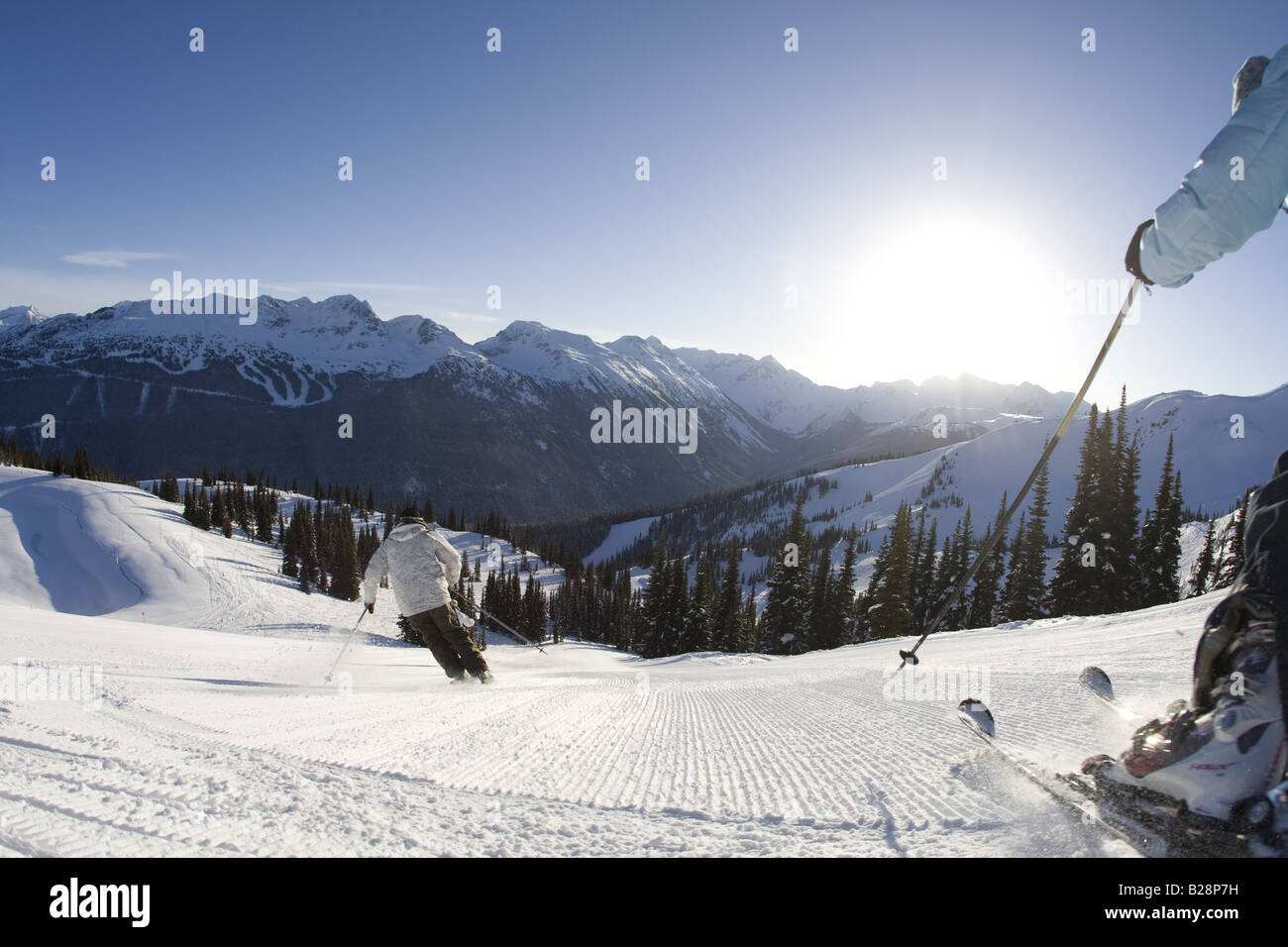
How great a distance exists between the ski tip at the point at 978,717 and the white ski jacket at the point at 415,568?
5168 millimetres

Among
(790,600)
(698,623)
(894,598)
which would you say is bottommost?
(698,623)

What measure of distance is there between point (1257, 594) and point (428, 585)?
647 cm

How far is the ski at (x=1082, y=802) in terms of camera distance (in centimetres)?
198

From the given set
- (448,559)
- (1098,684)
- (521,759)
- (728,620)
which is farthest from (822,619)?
(521,759)

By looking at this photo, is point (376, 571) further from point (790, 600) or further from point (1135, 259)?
point (790, 600)

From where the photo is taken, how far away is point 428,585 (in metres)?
6.50

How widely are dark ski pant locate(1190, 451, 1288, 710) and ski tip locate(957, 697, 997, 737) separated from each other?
3.65 ft

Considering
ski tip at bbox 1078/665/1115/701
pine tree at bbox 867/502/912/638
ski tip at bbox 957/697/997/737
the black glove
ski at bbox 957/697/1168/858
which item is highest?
the black glove

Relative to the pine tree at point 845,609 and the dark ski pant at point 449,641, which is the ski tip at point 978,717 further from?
the pine tree at point 845,609

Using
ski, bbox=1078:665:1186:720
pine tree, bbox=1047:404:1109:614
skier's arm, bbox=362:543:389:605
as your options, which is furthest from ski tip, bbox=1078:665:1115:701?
pine tree, bbox=1047:404:1109:614

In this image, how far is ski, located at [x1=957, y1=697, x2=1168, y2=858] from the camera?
6.50 feet

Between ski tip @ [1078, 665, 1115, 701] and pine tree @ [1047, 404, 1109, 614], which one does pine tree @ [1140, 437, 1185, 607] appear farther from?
ski tip @ [1078, 665, 1115, 701]
